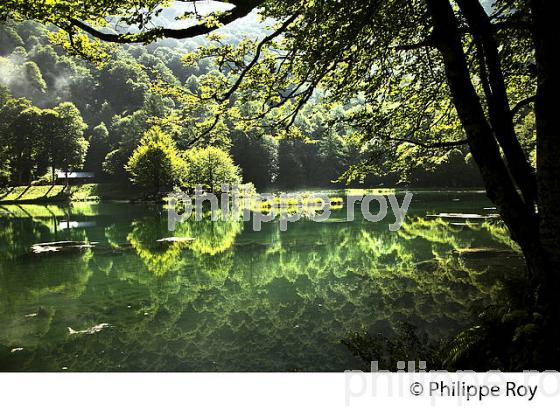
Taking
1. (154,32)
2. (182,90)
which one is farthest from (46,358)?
(154,32)

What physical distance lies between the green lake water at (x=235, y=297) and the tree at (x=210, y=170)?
38.9 m

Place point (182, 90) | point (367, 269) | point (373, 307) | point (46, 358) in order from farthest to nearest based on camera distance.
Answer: point (367, 269)
point (373, 307)
point (46, 358)
point (182, 90)

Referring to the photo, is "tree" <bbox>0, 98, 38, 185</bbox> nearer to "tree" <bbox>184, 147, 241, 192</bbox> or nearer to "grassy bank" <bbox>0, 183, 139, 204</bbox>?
"grassy bank" <bbox>0, 183, 139, 204</bbox>

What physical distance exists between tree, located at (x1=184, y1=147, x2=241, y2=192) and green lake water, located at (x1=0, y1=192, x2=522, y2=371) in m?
38.9

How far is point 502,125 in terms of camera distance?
5.94m

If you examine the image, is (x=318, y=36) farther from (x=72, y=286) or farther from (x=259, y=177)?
(x=259, y=177)

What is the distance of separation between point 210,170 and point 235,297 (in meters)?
A: 51.4

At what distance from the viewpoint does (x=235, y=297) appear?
43.1 feet

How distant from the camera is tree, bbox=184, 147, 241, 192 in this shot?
63.0 metres

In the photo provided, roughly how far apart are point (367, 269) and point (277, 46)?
36.4 ft

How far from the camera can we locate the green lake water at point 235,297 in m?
8.93

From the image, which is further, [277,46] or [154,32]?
[277,46]

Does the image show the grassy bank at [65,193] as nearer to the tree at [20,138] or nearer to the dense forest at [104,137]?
the dense forest at [104,137]

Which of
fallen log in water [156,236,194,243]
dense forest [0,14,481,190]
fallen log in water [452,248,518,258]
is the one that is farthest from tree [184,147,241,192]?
fallen log in water [452,248,518,258]
